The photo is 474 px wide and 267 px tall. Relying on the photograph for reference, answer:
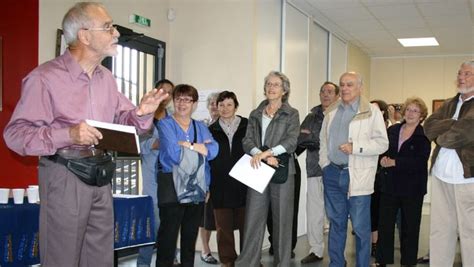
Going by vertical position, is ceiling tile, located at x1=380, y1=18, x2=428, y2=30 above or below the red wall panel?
above

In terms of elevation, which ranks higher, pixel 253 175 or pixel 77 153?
pixel 77 153

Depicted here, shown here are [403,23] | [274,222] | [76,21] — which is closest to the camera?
[76,21]

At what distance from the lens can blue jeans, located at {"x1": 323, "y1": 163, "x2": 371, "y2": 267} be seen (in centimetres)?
416

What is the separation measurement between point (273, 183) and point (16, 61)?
2148mm

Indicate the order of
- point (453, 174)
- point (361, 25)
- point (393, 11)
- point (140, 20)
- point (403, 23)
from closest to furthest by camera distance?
point (453, 174) → point (140, 20) → point (393, 11) → point (403, 23) → point (361, 25)

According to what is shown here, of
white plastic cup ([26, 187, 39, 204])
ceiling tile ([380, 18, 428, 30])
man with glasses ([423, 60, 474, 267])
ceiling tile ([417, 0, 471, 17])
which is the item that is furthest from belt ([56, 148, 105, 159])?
ceiling tile ([380, 18, 428, 30])

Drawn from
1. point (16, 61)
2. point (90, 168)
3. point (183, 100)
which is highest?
point (16, 61)

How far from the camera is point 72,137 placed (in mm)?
1953

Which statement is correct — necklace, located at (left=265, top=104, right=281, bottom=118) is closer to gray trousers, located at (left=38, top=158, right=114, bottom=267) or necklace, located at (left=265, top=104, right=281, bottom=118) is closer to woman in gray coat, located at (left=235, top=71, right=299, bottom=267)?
woman in gray coat, located at (left=235, top=71, right=299, bottom=267)

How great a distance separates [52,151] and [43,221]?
280 millimetres

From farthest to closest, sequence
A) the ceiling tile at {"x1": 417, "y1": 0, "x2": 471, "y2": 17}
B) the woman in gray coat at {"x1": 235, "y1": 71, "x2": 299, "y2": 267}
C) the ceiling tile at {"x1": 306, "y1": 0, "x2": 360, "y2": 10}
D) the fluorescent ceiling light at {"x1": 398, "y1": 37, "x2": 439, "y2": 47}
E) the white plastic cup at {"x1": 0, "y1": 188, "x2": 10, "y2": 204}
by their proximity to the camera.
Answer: the fluorescent ceiling light at {"x1": 398, "y1": 37, "x2": 439, "y2": 47}, the ceiling tile at {"x1": 417, "y1": 0, "x2": 471, "y2": 17}, the ceiling tile at {"x1": 306, "y1": 0, "x2": 360, "y2": 10}, the woman in gray coat at {"x1": 235, "y1": 71, "x2": 299, "y2": 267}, the white plastic cup at {"x1": 0, "y1": 188, "x2": 10, "y2": 204}

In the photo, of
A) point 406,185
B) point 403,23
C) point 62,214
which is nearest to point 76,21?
point 62,214

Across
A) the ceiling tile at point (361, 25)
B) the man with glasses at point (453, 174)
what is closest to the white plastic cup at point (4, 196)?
the man with glasses at point (453, 174)

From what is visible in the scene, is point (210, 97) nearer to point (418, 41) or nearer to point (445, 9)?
point (445, 9)
